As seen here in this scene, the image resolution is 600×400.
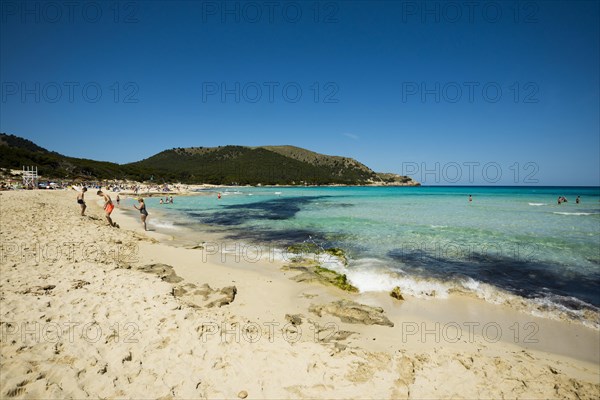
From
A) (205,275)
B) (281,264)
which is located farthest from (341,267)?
(205,275)

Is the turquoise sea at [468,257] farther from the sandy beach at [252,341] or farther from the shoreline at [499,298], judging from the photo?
the sandy beach at [252,341]

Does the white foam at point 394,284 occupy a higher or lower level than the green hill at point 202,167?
lower

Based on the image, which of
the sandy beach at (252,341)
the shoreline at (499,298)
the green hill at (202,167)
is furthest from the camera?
the green hill at (202,167)

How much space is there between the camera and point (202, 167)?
157750 mm

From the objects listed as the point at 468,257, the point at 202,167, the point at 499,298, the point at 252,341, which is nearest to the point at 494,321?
the point at 499,298

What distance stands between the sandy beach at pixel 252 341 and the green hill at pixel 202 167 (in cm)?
8134

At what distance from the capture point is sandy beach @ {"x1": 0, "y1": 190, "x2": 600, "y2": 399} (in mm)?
3727

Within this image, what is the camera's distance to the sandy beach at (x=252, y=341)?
3727 millimetres

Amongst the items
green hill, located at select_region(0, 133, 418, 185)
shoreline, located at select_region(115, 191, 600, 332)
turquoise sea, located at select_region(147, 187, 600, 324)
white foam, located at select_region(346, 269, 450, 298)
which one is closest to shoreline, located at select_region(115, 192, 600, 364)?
shoreline, located at select_region(115, 191, 600, 332)

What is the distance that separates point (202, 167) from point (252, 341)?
541 feet

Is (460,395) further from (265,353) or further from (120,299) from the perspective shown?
(120,299)

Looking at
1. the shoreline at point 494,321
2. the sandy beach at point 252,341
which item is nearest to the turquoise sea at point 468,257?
the shoreline at point 494,321

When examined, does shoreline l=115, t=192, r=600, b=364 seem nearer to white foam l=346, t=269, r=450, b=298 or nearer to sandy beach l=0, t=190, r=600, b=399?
sandy beach l=0, t=190, r=600, b=399

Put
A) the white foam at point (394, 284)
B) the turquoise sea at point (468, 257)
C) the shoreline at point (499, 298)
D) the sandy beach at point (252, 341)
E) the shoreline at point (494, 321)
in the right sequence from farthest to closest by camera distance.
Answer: the turquoise sea at point (468, 257)
the white foam at point (394, 284)
the shoreline at point (499, 298)
the shoreline at point (494, 321)
the sandy beach at point (252, 341)
